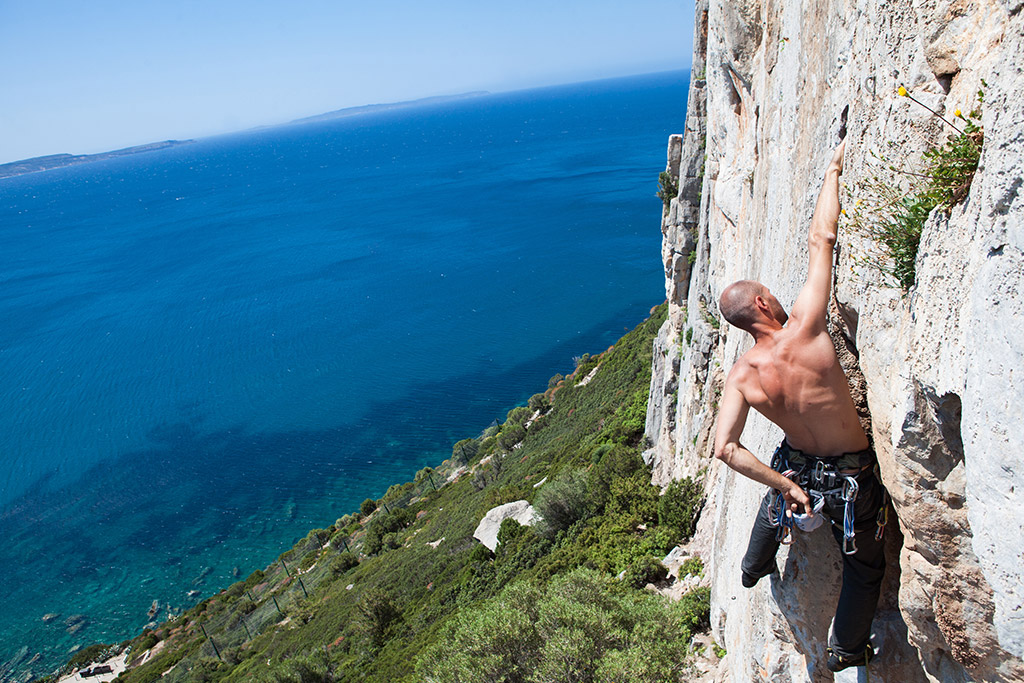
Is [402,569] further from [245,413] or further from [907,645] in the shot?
[245,413]

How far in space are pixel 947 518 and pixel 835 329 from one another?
5.82 feet

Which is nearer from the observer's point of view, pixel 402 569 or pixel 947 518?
pixel 947 518

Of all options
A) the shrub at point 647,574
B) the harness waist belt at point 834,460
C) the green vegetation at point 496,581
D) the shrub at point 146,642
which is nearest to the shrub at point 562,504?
the green vegetation at point 496,581

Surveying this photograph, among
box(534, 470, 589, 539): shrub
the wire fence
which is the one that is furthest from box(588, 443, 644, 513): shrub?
the wire fence

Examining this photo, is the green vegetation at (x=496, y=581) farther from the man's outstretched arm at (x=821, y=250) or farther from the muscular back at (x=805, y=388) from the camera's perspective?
the man's outstretched arm at (x=821, y=250)

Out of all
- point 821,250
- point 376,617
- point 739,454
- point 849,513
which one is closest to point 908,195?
point 821,250

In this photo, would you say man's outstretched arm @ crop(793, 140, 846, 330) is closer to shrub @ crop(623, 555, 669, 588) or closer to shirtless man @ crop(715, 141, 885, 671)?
shirtless man @ crop(715, 141, 885, 671)

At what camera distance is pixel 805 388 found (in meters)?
4.51

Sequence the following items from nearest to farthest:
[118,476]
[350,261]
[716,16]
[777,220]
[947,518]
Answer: [947,518], [777,220], [716,16], [118,476], [350,261]

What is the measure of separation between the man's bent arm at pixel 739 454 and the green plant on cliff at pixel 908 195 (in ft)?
4.67

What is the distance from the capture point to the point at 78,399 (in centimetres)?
7044

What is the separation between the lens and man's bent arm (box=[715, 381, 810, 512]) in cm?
472

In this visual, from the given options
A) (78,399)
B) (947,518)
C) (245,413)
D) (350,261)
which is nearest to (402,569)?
(947,518)

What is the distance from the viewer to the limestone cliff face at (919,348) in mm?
3230
